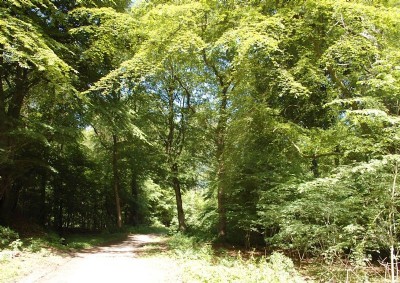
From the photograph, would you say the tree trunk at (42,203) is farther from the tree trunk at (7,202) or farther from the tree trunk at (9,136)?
the tree trunk at (7,202)

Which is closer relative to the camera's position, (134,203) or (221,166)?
(221,166)

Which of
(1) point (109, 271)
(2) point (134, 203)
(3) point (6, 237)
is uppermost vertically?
(3) point (6, 237)

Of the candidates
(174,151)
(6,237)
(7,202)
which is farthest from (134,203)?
(6,237)

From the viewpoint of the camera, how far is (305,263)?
10.1 metres

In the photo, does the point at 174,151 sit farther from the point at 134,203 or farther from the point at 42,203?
the point at 134,203

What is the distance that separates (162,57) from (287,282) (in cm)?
877

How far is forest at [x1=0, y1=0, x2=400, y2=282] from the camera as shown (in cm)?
782

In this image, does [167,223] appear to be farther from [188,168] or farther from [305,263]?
[305,263]

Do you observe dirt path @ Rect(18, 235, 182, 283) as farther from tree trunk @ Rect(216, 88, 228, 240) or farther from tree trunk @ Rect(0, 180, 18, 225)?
tree trunk @ Rect(0, 180, 18, 225)

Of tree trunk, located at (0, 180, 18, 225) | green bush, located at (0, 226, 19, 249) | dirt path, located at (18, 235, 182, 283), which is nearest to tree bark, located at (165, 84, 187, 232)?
tree trunk, located at (0, 180, 18, 225)

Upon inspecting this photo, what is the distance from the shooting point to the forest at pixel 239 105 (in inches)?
308

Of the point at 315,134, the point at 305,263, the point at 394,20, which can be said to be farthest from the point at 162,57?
the point at 305,263

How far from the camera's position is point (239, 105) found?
1264 centimetres

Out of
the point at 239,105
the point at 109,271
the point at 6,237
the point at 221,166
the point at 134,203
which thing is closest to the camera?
the point at 109,271
